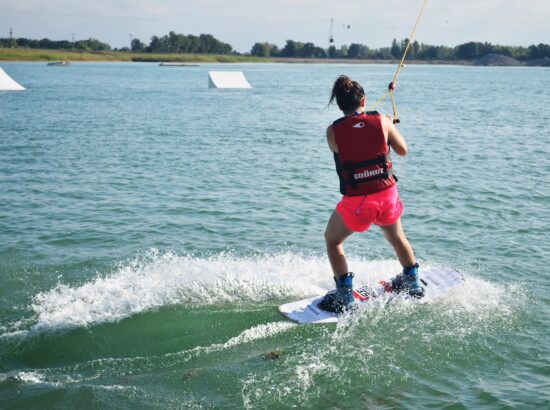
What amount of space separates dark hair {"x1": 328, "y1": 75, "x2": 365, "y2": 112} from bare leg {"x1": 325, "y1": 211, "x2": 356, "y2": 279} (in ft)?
4.37

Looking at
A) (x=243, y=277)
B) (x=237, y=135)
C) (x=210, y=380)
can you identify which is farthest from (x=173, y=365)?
(x=237, y=135)

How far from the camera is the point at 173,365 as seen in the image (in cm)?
709

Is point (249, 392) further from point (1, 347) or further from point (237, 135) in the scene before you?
point (237, 135)

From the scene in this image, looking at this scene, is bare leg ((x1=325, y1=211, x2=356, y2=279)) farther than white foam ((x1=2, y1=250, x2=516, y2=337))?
No

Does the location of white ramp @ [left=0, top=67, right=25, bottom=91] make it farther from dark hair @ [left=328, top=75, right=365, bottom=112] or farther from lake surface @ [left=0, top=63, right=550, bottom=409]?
dark hair @ [left=328, top=75, right=365, bottom=112]

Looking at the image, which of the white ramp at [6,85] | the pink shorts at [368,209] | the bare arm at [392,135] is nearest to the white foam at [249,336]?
the pink shorts at [368,209]

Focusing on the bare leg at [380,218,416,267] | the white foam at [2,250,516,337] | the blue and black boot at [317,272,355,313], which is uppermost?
the bare leg at [380,218,416,267]

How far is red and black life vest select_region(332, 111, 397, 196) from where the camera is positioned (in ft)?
22.9

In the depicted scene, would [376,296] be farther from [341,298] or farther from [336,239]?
[336,239]

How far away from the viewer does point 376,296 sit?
27.6ft

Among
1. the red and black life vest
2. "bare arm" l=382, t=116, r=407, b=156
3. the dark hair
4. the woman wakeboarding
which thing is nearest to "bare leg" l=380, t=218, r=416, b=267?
the woman wakeboarding

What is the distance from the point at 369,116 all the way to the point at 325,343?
2828 millimetres

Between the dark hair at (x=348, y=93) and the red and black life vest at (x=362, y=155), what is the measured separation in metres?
0.14

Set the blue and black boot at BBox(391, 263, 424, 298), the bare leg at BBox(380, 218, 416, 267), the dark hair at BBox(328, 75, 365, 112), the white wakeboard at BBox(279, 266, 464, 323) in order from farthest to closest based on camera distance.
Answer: the blue and black boot at BBox(391, 263, 424, 298) → the white wakeboard at BBox(279, 266, 464, 323) → the bare leg at BBox(380, 218, 416, 267) → the dark hair at BBox(328, 75, 365, 112)
